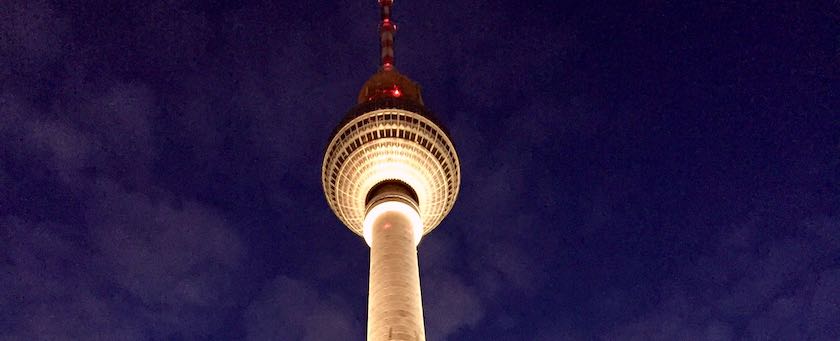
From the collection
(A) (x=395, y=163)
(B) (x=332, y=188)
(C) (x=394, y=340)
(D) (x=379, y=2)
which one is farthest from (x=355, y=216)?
(D) (x=379, y=2)

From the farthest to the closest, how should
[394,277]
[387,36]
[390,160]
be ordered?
[387,36] → [390,160] → [394,277]

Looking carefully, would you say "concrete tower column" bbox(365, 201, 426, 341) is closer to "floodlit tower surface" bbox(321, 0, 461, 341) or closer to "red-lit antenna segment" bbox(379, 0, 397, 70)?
"floodlit tower surface" bbox(321, 0, 461, 341)

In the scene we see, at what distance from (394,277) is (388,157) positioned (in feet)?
37.9

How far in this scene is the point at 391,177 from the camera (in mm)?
52375

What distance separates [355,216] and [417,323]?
621 inches

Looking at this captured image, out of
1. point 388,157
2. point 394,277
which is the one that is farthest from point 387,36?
point 394,277

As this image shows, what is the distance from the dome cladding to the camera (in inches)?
2073

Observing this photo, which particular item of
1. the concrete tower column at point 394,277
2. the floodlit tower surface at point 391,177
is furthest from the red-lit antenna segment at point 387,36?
the concrete tower column at point 394,277

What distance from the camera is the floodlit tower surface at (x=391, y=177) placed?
154 ft

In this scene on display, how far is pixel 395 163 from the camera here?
172 ft

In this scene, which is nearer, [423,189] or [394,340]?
[394,340]

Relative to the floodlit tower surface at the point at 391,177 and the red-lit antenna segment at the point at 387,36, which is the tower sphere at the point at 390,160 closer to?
the floodlit tower surface at the point at 391,177

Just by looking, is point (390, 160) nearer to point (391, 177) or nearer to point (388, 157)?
point (388, 157)

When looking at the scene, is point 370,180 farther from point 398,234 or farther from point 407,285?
point 407,285
